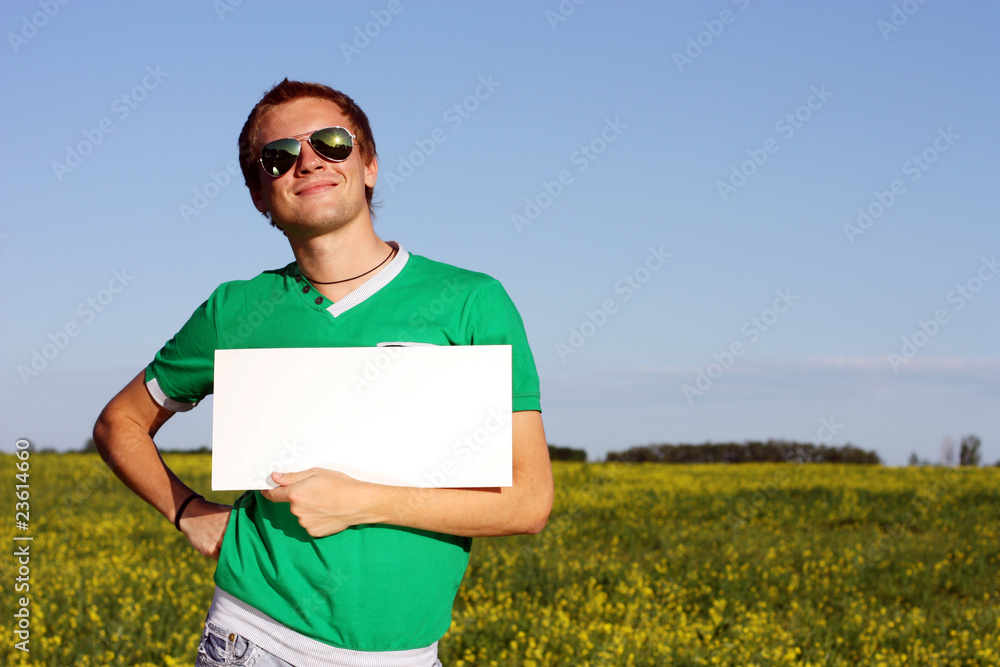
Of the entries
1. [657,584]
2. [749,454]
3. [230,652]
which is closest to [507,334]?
[230,652]

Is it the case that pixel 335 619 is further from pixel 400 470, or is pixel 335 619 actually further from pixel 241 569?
pixel 400 470

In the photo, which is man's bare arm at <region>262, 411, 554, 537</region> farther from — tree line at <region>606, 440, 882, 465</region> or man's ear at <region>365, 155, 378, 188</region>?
tree line at <region>606, 440, 882, 465</region>

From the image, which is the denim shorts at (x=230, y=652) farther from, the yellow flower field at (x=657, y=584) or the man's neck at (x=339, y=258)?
the yellow flower field at (x=657, y=584)

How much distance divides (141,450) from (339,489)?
3.11 ft

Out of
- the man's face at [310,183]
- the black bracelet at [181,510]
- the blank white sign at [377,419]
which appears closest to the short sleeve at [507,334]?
the blank white sign at [377,419]

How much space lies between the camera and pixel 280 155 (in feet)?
7.35

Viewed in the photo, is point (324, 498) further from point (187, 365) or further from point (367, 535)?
point (187, 365)

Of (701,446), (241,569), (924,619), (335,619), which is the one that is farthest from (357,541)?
(701,446)

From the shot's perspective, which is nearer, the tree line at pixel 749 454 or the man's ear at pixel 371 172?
the man's ear at pixel 371 172

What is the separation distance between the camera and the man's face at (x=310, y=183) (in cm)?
218

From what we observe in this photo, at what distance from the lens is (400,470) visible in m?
1.98

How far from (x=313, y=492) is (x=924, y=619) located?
290 inches

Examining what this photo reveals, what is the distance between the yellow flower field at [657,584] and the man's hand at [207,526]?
3.67 meters

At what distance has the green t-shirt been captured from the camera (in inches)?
82.2
